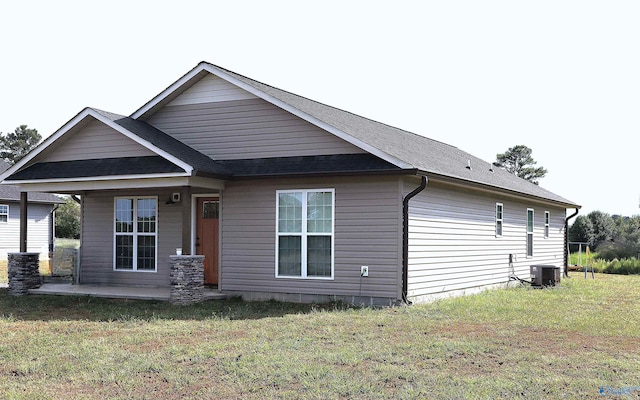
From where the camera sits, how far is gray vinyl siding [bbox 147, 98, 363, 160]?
47.0ft

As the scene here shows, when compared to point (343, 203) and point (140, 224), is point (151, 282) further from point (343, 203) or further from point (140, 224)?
point (343, 203)

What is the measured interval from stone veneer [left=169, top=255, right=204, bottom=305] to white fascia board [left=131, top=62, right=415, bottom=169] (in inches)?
142

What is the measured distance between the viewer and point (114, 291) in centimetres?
1520

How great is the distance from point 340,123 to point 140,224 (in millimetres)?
5376

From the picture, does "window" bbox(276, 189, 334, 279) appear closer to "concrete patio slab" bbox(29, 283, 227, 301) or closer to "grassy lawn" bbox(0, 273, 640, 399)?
"grassy lawn" bbox(0, 273, 640, 399)

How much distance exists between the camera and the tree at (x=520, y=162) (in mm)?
52219

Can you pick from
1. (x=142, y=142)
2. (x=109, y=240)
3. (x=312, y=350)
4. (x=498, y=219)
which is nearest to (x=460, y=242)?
(x=498, y=219)

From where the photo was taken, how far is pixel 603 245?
3484 cm

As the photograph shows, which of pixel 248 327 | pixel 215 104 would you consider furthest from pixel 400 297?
pixel 215 104

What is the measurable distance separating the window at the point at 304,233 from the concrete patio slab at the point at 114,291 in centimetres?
169

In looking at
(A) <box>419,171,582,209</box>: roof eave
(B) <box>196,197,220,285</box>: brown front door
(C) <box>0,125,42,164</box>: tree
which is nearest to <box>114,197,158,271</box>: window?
(B) <box>196,197,220,285</box>: brown front door

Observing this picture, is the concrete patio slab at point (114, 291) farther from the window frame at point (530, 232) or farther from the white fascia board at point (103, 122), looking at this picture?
the window frame at point (530, 232)

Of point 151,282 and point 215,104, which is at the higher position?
point 215,104

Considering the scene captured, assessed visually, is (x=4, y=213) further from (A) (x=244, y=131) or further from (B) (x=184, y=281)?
(B) (x=184, y=281)
